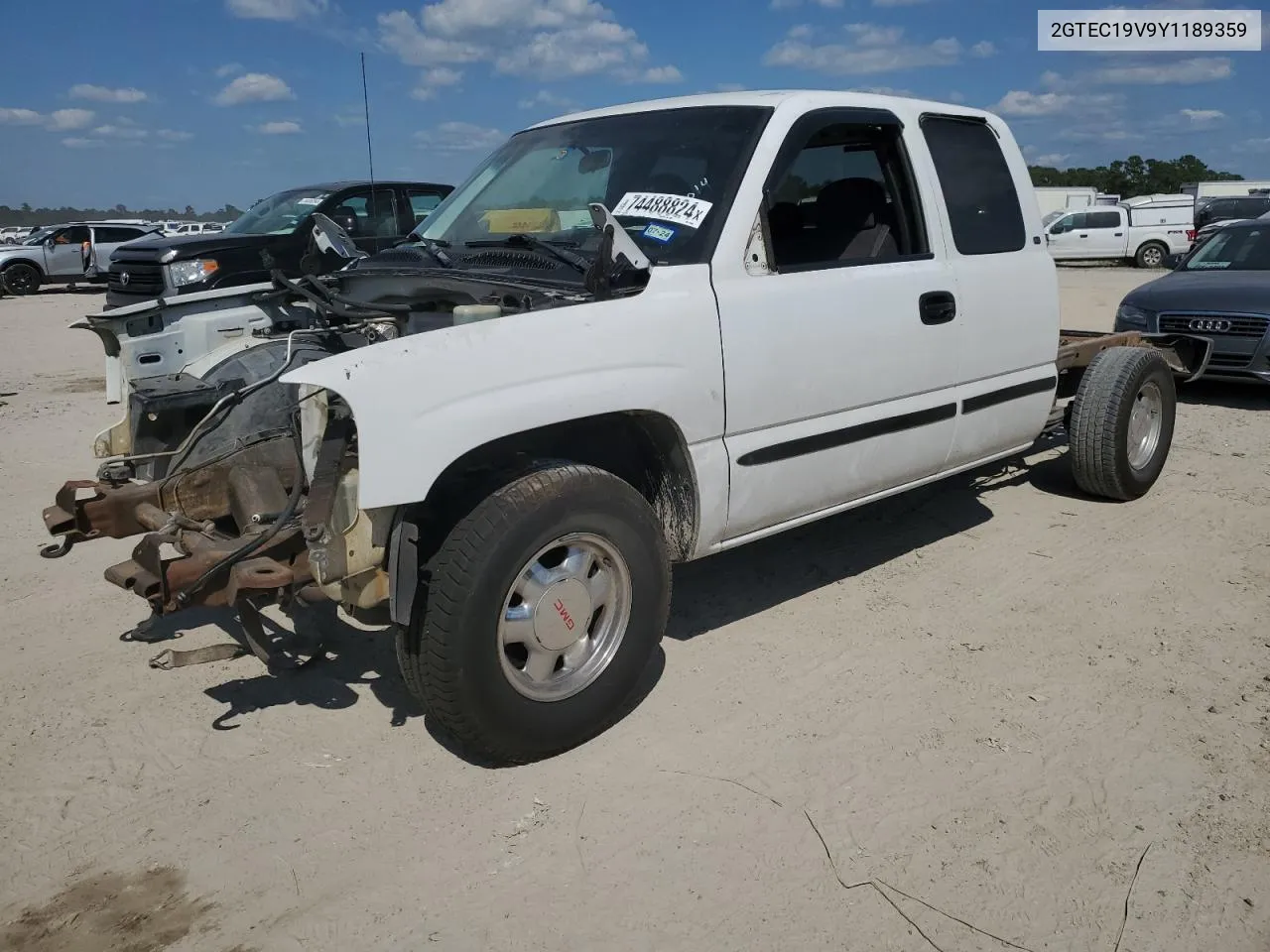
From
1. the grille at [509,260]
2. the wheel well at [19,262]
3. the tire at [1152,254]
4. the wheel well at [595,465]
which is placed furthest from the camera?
the tire at [1152,254]

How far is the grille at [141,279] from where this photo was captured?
1121 centimetres

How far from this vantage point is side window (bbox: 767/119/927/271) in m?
4.09

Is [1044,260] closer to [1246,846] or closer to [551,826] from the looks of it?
[1246,846]

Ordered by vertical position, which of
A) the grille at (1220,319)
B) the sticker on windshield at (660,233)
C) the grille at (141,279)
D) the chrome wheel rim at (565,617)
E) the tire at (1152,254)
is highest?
the tire at (1152,254)

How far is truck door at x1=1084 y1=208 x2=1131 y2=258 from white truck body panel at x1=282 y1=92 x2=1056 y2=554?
81.0 feet

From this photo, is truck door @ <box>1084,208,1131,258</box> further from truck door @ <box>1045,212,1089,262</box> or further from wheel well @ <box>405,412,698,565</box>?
wheel well @ <box>405,412,698,565</box>

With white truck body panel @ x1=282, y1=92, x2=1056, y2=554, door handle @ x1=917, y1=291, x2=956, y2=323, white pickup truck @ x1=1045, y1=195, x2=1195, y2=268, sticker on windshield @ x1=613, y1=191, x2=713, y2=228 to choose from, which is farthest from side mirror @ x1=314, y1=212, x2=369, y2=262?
white pickup truck @ x1=1045, y1=195, x2=1195, y2=268

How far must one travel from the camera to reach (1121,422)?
539 cm

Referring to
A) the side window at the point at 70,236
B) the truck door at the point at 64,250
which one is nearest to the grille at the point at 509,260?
the truck door at the point at 64,250

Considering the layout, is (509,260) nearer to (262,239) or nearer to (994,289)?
(994,289)

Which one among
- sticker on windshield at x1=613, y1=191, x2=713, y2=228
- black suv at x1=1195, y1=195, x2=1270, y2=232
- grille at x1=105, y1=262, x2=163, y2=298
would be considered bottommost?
sticker on windshield at x1=613, y1=191, x2=713, y2=228

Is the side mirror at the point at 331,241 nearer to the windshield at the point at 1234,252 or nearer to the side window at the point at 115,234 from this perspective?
the windshield at the point at 1234,252

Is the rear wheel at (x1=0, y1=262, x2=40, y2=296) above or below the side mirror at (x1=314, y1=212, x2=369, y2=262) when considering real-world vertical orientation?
above

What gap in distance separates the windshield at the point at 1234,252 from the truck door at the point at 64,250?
2201cm
